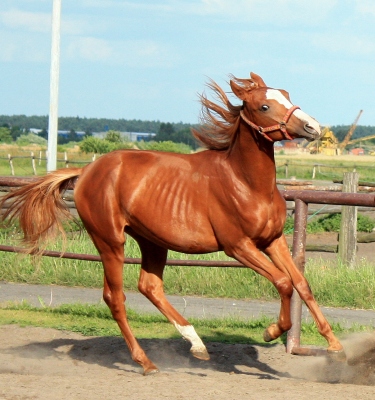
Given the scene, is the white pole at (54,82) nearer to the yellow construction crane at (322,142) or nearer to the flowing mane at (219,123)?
the yellow construction crane at (322,142)

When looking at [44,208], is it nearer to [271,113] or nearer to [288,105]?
[271,113]

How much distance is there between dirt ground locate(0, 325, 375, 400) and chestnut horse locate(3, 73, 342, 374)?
39cm

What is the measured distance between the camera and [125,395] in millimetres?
4785

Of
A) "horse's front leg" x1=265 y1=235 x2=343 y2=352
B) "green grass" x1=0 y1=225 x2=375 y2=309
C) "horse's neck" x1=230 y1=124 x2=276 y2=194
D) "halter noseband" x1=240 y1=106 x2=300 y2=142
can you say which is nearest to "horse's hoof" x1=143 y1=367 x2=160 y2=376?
"horse's front leg" x1=265 y1=235 x2=343 y2=352

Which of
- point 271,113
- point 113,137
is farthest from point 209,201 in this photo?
point 113,137

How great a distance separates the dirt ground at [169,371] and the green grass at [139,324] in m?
0.27

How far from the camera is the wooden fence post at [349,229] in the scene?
36.9 feet

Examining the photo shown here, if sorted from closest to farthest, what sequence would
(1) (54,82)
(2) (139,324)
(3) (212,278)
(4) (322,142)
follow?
1. (2) (139,324)
2. (4) (322,142)
3. (3) (212,278)
4. (1) (54,82)

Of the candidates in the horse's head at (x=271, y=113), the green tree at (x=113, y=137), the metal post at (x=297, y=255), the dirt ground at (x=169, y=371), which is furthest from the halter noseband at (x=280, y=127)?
the green tree at (x=113, y=137)

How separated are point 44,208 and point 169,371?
66.8 inches

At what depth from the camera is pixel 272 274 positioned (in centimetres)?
543

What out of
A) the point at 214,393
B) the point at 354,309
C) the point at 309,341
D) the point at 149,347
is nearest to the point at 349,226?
the point at 354,309

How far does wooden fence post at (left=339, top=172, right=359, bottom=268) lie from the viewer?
36.9ft

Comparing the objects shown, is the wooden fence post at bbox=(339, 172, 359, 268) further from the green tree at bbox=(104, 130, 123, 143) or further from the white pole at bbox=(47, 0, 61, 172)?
the green tree at bbox=(104, 130, 123, 143)
